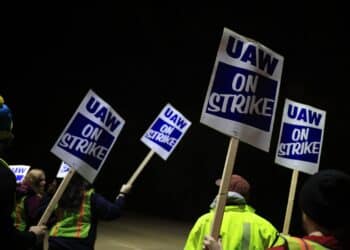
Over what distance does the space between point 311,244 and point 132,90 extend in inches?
821

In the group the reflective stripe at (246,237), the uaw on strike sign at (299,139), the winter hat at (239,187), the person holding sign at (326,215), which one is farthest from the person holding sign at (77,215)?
the person holding sign at (326,215)

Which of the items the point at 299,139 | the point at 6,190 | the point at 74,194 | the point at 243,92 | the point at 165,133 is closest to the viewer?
the point at 6,190

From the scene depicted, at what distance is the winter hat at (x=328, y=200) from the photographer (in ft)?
8.23

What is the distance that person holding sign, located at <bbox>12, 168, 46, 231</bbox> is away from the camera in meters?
6.30

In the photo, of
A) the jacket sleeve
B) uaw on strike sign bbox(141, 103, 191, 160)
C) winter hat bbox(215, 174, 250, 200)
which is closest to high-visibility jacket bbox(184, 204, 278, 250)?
winter hat bbox(215, 174, 250, 200)

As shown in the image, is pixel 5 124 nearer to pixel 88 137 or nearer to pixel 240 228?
pixel 88 137

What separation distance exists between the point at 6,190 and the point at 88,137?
2352mm

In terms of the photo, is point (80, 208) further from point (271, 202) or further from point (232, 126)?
point (271, 202)

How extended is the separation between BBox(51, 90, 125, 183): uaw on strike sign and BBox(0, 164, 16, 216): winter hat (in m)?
2.01

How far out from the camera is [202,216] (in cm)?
472

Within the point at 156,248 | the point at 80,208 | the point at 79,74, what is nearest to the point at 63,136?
the point at 80,208

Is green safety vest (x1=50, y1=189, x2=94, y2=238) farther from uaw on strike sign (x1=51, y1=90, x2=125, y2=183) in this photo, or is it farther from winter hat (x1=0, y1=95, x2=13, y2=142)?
winter hat (x1=0, y1=95, x2=13, y2=142)

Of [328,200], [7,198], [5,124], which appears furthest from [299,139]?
[7,198]

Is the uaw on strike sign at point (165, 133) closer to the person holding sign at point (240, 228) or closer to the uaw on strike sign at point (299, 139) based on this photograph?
the uaw on strike sign at point (299, 139)
